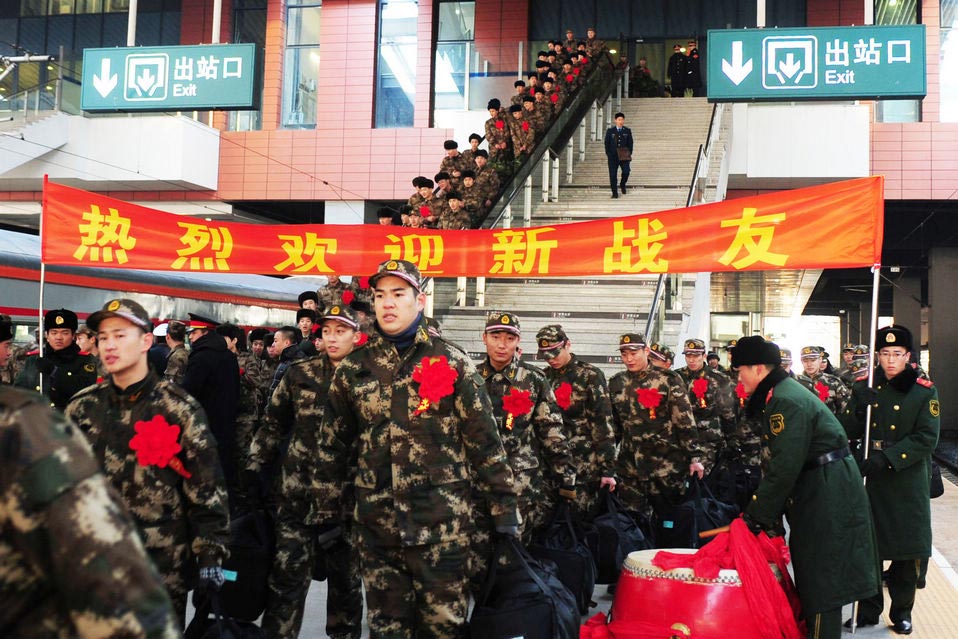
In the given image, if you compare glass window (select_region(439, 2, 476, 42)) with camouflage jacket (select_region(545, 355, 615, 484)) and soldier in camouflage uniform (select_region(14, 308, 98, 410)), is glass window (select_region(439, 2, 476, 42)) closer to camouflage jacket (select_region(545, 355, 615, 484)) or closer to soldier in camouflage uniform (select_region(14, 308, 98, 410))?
soldier in camouflage uniform (select_region(14, 308, 98, 410))

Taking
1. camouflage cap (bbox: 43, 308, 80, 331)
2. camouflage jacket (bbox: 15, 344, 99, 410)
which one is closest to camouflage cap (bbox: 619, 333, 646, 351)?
camouflage jacket (bbox: 15, 344, 99, 410)

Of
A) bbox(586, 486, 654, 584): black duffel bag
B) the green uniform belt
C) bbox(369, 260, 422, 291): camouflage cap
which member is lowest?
bbox(586, 486, 654, 584): black duffel bag

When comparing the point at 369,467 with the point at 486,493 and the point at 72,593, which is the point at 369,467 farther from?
the point at 72,593

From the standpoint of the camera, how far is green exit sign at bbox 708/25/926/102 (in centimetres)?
1035

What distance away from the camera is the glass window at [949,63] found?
1942 centimetres

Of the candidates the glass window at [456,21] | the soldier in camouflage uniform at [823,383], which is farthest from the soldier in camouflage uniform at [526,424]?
the glass window at [456,21]

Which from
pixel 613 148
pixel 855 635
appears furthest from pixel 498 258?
pixel 613 148

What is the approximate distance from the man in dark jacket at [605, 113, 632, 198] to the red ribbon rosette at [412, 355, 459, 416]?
1220cm

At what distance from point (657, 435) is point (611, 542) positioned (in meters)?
1.65

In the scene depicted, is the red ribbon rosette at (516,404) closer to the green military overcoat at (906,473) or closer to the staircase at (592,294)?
the green military overcoat at (906,473)

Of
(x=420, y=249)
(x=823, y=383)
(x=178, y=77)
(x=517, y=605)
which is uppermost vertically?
(x=178, y=77)

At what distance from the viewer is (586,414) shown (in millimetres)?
7094

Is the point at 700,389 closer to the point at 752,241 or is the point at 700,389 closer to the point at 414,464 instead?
the point at 752,241

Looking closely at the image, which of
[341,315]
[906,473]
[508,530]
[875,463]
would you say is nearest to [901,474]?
[906,473]
